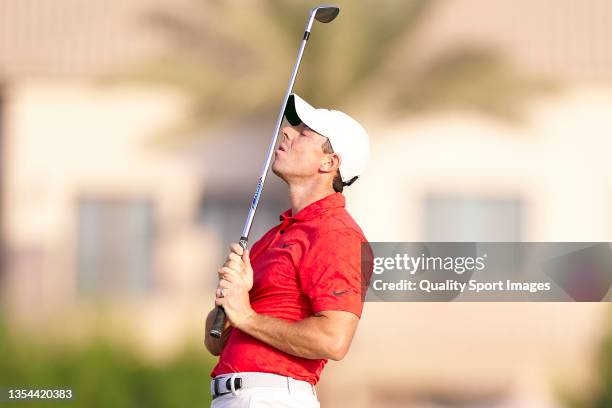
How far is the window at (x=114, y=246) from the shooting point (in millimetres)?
7141

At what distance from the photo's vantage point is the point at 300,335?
3059 mm

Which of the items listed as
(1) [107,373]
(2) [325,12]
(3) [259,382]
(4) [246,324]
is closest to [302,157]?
(4) [246,324]

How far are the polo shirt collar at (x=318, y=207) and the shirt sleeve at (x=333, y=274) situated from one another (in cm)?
12

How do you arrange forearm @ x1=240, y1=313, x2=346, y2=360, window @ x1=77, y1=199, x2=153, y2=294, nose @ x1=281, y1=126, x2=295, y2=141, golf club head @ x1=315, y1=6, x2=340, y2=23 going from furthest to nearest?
window @ x1=77, y1=199, x2=153, y2=294
golf club head @ x1=315, y1=6, x2=340, y2=23
nose @ x1=281, y1=126, x2=295, y2=141
forearm @ x1=240, y1=313, x2=346, y2=360

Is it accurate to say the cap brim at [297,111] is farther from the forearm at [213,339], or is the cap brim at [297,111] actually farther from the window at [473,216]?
the window at [473,216]

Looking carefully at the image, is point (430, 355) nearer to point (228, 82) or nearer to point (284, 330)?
point (228, 82)

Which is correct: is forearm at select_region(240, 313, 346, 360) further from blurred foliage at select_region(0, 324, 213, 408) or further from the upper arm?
blurred foliage at select_region(0, 324, 213, 408)

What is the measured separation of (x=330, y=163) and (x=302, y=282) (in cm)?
40

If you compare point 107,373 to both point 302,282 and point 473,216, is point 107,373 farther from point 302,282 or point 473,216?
point 302,282

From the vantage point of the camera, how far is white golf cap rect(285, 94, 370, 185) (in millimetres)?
3357

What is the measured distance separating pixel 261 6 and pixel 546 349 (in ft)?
8.81

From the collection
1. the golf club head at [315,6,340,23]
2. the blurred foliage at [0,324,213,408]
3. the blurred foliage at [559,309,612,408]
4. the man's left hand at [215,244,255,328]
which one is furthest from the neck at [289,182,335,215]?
the blurred foliage at [559,309,612,408]

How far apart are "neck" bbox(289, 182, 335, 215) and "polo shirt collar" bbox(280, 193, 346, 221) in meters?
0.02

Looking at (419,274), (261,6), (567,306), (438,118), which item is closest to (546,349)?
(567,306)
